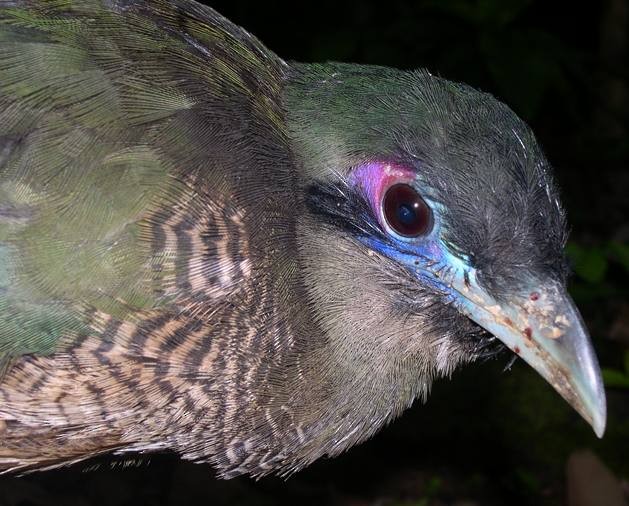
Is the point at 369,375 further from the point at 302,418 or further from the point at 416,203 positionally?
the point at 416,203

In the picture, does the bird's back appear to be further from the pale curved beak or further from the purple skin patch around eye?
the pale curved beak

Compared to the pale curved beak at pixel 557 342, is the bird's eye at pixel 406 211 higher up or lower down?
higher up

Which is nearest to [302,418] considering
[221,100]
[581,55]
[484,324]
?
[484,324]

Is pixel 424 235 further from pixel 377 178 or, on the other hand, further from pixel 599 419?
pixel 599 419

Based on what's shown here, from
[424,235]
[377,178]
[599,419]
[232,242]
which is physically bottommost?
[599,419]

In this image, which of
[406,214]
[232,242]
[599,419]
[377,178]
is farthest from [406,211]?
[599,419]

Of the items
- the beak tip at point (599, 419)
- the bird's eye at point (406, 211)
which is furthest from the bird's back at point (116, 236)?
the beak tip at point (599, 419)

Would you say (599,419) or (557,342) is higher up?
(557,342)

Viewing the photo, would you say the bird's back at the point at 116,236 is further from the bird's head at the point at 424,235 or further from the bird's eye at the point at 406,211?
the bird's eye at the point at 406,211
